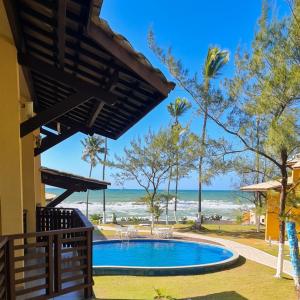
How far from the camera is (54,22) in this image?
12.3 ft

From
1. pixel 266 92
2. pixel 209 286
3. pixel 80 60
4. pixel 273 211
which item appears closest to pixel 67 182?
pixel 209 286

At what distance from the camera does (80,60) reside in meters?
4.74

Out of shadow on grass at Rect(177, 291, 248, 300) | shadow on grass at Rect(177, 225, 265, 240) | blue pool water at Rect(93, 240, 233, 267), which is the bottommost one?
A: shadow on grass at Rect(177, 225, 265, 240)

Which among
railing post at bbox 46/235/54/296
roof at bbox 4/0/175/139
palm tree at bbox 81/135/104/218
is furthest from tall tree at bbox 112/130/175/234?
railing post at bbox 46/235/54/296

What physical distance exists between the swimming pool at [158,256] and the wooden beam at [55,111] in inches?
327

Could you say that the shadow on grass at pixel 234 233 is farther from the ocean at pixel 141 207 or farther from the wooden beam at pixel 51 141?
the wooden beam at pixel 51 141

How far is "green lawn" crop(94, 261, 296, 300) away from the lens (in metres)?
9.48

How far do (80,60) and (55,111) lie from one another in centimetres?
93

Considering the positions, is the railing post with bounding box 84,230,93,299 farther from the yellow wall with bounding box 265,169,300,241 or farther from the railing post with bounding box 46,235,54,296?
the yellow wall with bounding box 265,169,300,241

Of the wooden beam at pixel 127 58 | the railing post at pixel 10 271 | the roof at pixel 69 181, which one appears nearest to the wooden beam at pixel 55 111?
the wooden beam at pixel 127 58

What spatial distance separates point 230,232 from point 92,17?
68.1ft

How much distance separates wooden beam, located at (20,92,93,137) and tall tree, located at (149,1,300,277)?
5.93 meters

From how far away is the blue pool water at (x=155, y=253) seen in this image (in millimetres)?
15133

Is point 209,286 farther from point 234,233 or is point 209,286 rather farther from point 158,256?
point 234,233
